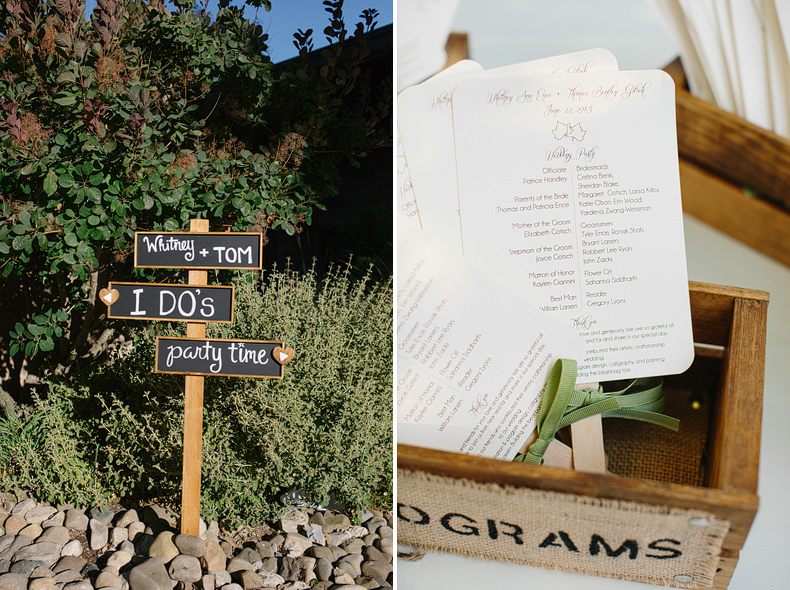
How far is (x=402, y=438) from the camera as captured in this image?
0.92 meters

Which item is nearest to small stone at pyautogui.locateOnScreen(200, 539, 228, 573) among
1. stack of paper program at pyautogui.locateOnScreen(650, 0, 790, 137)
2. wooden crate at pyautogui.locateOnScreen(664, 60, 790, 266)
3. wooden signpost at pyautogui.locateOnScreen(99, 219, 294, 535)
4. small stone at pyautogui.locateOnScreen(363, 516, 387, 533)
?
small stone at pyautogui.locateOnScreen(363, 516, 387, 533)

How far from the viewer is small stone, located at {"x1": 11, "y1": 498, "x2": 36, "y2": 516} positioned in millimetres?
1841

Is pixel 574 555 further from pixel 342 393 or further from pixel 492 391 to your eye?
pixel 342 393

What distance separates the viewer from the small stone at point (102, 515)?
70.1 inches

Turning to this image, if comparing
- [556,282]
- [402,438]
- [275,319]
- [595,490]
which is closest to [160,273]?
[275,319]

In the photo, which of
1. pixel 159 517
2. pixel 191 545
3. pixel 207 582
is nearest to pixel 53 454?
pixel 159 517

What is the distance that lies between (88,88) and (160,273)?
36.9 inches

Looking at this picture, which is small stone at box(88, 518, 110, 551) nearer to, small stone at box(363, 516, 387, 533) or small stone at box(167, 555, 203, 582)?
small stone at box(167, 555, 203, 582)

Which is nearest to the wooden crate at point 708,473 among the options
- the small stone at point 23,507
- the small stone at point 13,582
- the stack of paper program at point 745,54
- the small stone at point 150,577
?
the stack of paper program at point 745,54

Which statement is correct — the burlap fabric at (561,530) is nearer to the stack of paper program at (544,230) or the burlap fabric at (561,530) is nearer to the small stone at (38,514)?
the stack of paper program at (544,230)

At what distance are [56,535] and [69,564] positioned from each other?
0.55ft

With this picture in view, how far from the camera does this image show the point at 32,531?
1730 millimetres

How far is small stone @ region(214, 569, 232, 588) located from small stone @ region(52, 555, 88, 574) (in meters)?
0.45

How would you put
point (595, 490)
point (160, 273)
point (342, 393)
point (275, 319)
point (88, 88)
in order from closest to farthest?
point (595, 490)
point (88, 88)
point (342, 393)
point (275, 319)
point (160, 273)
